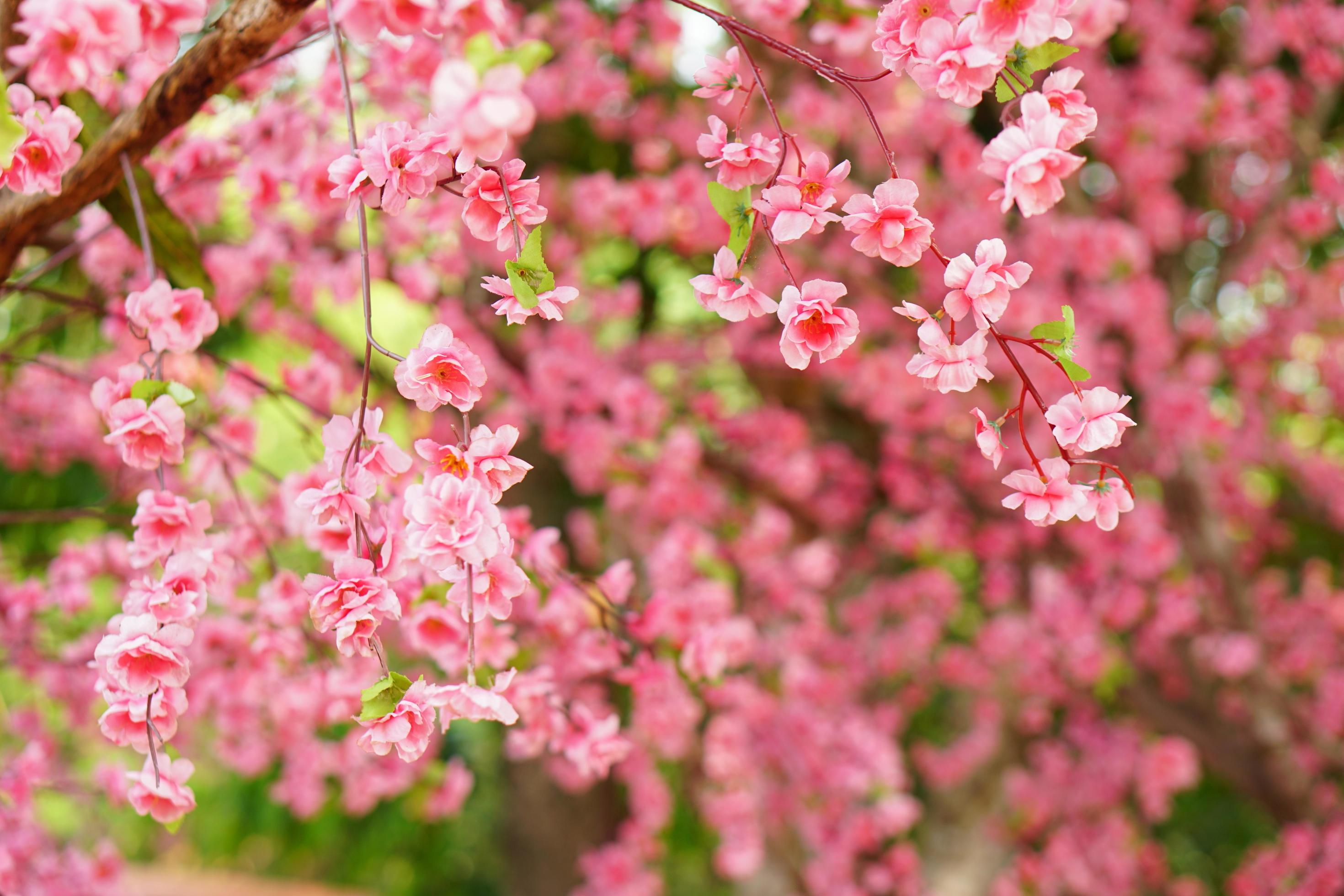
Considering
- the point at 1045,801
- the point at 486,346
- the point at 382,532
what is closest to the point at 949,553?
the point at 1045,801

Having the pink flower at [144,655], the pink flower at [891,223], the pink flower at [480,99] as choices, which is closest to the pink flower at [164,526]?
the pink flower at [144,655]

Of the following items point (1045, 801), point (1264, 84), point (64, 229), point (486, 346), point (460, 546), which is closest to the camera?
point (460, 546)

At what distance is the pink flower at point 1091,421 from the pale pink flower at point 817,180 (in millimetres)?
378

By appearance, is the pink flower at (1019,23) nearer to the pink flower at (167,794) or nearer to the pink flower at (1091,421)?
the pink flower at (1091,421)

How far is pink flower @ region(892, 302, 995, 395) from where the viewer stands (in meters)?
1.10

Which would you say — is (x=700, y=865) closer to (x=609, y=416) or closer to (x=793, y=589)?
(x=793, y=589)

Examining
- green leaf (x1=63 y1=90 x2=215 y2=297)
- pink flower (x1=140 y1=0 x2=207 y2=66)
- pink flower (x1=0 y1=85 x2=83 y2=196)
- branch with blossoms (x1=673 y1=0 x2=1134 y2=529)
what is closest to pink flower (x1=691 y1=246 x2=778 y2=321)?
branch with blossoms (x1=673 y1=0 x2=1134 y2=529)

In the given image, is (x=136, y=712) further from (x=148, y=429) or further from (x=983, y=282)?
(x=983, y=282)

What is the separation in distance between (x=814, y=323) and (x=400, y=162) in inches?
21.3

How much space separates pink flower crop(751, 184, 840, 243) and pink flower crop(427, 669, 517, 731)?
0.61 meters

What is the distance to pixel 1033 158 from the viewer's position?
969 mm

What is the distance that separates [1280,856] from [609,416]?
11.7 ft

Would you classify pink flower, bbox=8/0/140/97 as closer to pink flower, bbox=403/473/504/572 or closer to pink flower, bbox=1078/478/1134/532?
pink flower, bbox=403/473/504/572

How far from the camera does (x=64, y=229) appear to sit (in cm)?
262
